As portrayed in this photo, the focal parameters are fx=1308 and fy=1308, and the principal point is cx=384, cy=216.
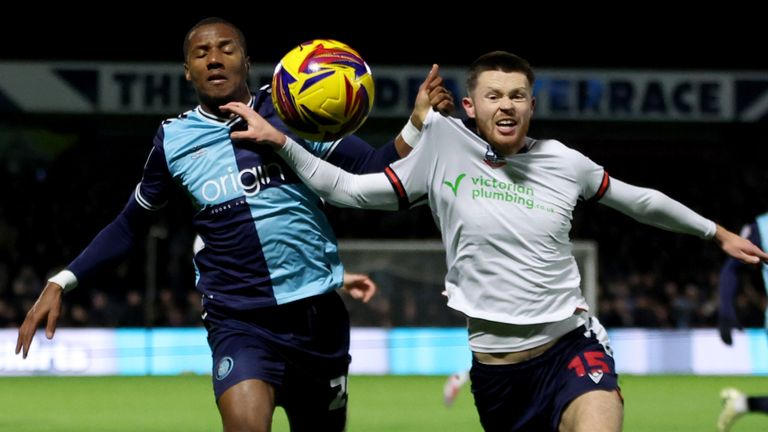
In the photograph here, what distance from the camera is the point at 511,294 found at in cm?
464

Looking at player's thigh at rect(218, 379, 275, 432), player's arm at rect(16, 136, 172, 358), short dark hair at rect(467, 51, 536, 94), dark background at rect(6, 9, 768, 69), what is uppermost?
dark background at rect(6, 9, 768, 69)

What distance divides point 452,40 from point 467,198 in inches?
801

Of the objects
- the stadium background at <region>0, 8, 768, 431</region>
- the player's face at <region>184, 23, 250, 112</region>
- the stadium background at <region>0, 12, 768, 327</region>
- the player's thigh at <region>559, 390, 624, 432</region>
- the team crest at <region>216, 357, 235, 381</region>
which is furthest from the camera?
the stadium background at <region>0, 12, 768, 327</region>

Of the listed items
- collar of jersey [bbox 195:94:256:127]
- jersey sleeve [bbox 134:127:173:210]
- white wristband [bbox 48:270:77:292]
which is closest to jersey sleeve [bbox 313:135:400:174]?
collar of jersey [bbox 195:94:256:127]

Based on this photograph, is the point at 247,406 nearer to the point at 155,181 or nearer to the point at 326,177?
the point at 326,177

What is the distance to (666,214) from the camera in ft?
15.7

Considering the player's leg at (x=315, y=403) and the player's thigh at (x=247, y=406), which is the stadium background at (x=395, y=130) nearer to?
the player's leg at (x=315, y=403)

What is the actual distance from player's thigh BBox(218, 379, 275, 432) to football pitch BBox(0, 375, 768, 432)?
14.7 feet

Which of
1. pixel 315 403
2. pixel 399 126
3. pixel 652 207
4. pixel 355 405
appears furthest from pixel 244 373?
pixel 399 126

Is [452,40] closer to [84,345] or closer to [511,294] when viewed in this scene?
[84,345]

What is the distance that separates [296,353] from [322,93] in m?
0.97

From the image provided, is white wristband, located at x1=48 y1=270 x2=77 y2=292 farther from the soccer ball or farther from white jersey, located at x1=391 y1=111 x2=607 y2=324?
white jersey, located at x1=391 y1=111 x2=607 y2=324

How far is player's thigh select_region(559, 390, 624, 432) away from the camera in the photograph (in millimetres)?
4383

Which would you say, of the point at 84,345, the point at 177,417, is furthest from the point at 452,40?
the point at 177,417
